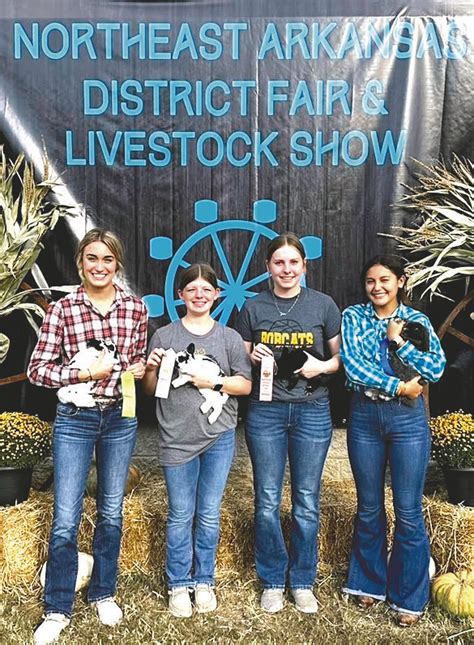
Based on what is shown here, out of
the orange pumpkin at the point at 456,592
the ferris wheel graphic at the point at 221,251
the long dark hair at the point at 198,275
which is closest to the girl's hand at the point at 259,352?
the long dark hair at the point at 198,275

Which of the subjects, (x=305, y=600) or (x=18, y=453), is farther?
(x=18, y=453)

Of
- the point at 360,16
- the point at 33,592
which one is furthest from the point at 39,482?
the point at 360,16

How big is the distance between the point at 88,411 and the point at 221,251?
1.40 m

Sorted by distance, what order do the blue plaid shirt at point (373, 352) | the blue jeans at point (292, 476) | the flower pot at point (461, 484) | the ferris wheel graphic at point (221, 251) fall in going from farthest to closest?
the ferris wheel graphic at point (221, 251), the flower pot at point (461, 484), the blue jeans at point (292, 476), the blue plaid shirt at point (373, 352)

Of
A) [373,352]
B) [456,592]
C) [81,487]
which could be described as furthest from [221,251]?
[456,592]

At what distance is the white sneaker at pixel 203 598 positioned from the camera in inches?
124

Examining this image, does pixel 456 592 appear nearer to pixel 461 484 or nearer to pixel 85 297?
pixel 461 484

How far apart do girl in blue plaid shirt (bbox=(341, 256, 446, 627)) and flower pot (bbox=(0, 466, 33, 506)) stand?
1531mm

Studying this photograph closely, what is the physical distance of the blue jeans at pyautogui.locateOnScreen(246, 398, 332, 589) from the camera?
3068mm

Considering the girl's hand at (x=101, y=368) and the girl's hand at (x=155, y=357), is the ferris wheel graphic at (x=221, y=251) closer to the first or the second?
the girl's hand at (x=155, y=357)

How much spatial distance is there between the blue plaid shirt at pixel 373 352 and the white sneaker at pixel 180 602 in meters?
1.09

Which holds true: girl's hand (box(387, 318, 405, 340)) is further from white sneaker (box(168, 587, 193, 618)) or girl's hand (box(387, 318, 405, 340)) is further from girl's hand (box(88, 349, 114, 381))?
white sneaker (box(168, 587, 193, 618))

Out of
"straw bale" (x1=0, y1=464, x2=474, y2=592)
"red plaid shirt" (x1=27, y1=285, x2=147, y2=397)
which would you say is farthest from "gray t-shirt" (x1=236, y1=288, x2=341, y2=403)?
"straw bale" (x1=0, y1=464, x2=474, y2=592)

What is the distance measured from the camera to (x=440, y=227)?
3834 millimetres
